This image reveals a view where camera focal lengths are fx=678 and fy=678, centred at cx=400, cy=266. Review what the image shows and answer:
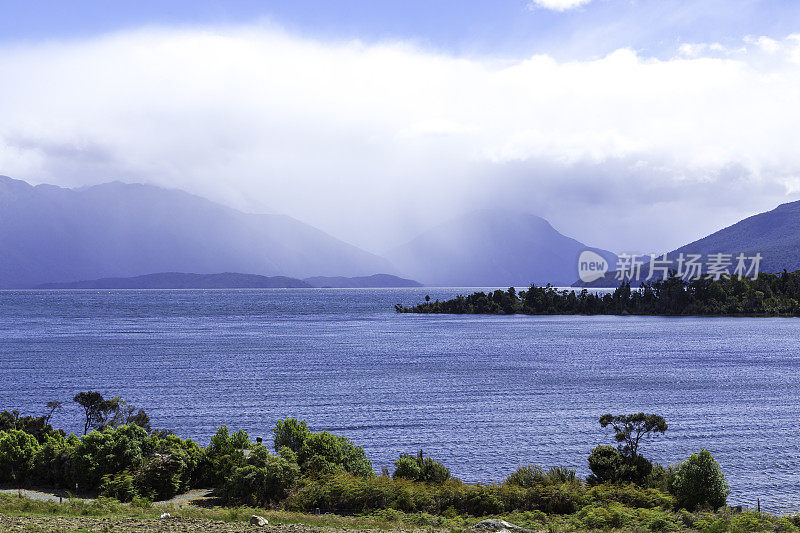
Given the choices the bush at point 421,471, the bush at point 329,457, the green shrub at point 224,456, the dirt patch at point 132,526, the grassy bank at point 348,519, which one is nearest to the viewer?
the dirt patch at point 132,526

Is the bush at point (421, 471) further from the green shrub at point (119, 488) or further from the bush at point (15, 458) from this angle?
the bush at point (15, 458)

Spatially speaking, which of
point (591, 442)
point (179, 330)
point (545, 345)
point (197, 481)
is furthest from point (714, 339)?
point (197, 481)

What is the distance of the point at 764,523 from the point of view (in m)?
27.4

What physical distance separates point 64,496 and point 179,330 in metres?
134

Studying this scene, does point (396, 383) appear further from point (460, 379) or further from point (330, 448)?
point (330, 448)

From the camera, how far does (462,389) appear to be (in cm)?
7381

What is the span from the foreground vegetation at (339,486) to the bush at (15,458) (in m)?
0.05

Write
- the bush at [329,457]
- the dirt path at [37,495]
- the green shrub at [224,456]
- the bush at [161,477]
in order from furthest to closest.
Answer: the bush at [329,457]
the green shrub at [224,456]
the bush at [161,477]
the dirt path at [37,495]

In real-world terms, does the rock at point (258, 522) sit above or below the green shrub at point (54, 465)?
above

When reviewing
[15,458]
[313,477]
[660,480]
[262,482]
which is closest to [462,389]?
[660,480]

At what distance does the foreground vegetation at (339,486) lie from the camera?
28.2 metres

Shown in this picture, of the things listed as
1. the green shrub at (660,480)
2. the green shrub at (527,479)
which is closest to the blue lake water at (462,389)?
the green shrub at (660,480)

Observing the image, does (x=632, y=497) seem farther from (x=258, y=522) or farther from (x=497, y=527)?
(x=258, y=522)

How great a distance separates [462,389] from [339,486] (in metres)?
43.6
